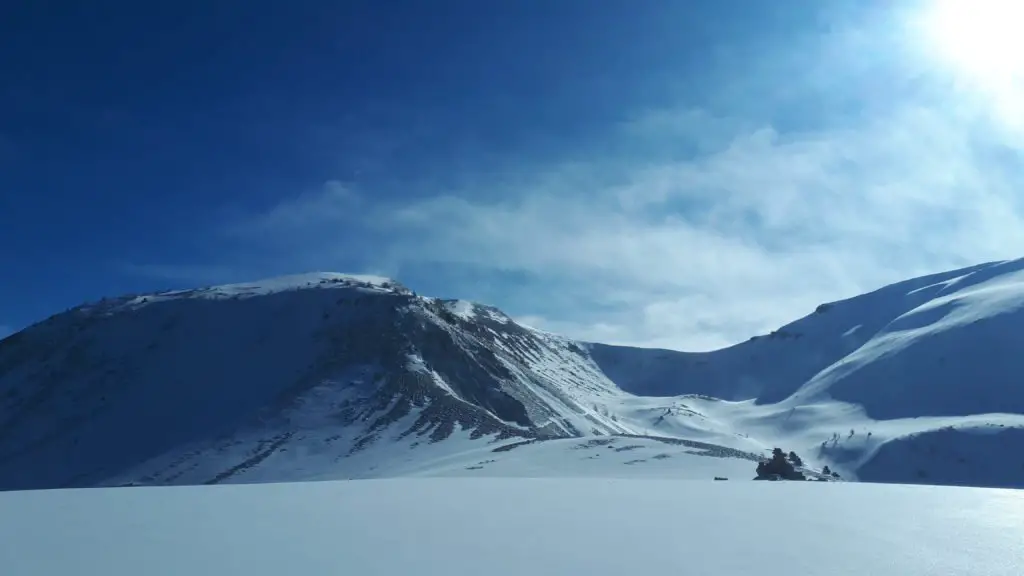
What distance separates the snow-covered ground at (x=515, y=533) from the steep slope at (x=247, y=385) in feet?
166

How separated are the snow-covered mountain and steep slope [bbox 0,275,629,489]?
34 cm

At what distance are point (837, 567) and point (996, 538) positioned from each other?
24.5 feet

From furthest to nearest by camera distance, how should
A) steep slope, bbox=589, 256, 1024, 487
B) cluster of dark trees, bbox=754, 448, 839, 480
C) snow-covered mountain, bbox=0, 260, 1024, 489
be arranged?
steep slope, bbox=589, 256, 1024, 487 → snow-covered mountain, bbox=0, 260, 1024, 489 → cluster of dark trees, bbox=754, 448, 839, 480

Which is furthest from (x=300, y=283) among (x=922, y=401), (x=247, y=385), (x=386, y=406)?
(x=922, y=401)

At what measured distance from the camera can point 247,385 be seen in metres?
110

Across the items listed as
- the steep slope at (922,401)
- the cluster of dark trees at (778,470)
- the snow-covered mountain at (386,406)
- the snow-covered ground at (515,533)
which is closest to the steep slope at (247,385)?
the snow-covered mountain at (386,406)

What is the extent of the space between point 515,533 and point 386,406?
7788 centimetres

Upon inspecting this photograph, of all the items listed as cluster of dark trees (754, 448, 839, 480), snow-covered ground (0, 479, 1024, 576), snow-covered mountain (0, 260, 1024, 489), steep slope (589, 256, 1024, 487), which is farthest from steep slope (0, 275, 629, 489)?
snow-covered ground (0, 479, 1024, 576)

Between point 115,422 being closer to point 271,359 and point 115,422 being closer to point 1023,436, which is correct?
point 271,359

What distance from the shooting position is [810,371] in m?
199

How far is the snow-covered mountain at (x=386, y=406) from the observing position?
81.1 metres

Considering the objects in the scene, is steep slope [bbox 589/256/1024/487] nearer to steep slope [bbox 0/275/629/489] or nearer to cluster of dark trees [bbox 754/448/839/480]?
steep slope [bbox 0/275/629/489]

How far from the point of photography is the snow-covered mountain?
81.1m

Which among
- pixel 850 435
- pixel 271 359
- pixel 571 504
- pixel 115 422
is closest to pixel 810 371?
pixel 850 435
